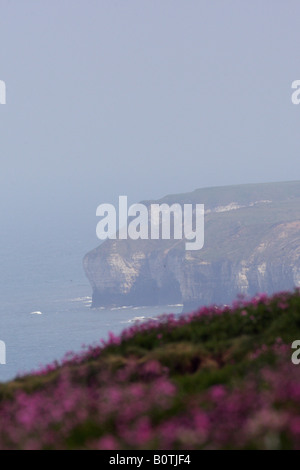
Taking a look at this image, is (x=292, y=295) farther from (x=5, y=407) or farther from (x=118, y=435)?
(x=118, y=435)

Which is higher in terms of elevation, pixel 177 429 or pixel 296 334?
pixel 296 334

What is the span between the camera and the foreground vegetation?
1031 centimetres

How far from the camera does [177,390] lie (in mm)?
13070

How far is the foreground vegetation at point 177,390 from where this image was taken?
406 inches

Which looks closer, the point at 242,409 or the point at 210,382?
the point at 242,409

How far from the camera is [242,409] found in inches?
433
